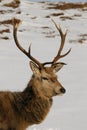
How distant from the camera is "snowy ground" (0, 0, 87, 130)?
46.6ft

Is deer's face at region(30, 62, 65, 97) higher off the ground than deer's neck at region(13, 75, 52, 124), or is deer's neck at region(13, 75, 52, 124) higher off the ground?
deer's face at region(30, 62, 65, 97)

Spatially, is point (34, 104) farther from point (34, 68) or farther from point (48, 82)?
point (34, 68)

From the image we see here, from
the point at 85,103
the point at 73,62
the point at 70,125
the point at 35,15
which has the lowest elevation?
the point at 35,15

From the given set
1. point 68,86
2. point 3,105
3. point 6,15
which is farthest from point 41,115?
point 6,15

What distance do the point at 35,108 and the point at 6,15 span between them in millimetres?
31983

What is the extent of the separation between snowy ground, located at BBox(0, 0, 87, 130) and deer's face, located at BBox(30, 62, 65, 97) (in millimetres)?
2547

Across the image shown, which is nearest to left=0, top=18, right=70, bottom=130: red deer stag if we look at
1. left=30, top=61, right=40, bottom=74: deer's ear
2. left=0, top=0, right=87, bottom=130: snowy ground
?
left=30, top=61, right=40, bottom=74: deer's ear

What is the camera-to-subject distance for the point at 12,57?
80.1 feet

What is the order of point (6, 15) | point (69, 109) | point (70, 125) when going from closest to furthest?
point (70, 125) < point (69, 109) < point (6, 15)

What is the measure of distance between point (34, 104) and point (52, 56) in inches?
613

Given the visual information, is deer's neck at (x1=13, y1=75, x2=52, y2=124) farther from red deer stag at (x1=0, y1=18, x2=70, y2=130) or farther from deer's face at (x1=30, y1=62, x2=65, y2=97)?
deer's face at (x1=30, y1=62, x2=65, y2=97)

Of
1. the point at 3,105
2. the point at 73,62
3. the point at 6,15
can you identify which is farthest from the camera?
the point at 6,15

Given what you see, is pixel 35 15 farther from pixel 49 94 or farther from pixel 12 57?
pixel 49 94

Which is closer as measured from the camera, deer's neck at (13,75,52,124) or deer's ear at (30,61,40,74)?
deer's neck at (13,75,52,124)
